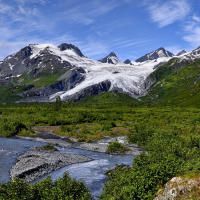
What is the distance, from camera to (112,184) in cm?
2764

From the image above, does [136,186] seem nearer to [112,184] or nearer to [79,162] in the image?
[112,184]

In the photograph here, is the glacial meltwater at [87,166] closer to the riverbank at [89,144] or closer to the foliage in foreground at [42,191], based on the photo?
the riverbank at [89,144]

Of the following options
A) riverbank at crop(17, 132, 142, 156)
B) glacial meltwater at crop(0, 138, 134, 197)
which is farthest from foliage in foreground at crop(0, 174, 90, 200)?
riverbank at crop(17, 132, 142, 156)

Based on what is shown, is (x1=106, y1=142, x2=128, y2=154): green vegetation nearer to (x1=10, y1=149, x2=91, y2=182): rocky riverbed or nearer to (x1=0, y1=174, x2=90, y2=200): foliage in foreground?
(x1=10, y1=149, x2=91, y2=182): rocky riverbed

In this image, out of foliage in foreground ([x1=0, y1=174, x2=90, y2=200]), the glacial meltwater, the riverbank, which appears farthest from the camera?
the riverbank

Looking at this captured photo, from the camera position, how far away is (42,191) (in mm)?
23734

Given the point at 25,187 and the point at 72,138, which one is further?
the point at 72,138

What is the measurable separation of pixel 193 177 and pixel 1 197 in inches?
649

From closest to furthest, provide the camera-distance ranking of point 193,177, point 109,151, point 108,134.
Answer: point 193,177 < point 109,151 < point 108,134

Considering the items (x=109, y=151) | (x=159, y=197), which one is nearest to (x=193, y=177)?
(x=159, y=197)

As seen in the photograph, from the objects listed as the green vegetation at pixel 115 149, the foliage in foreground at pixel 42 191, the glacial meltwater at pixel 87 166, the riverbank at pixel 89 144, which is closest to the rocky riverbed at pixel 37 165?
the glacial meltwater at pixel 87 166

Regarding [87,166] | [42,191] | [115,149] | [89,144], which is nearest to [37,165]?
[87,166]

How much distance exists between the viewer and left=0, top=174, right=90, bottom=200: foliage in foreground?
22672 mm

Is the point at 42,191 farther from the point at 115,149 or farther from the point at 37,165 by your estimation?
the point at 115,149
